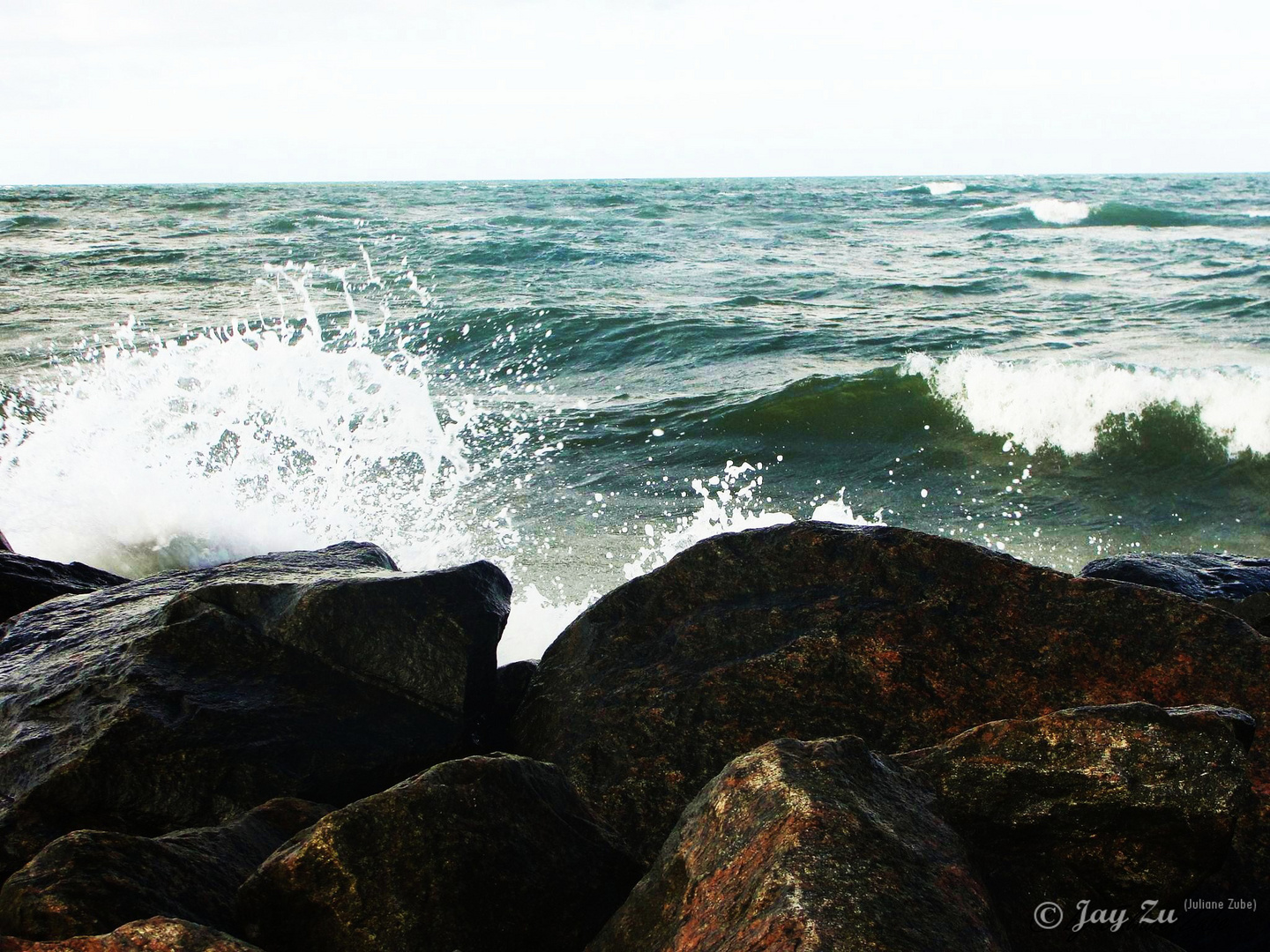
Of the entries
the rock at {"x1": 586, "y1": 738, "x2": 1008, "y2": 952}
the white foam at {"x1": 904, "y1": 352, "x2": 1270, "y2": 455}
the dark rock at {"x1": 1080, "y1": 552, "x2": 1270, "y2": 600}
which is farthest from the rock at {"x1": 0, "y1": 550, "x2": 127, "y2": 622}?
the white foam at {"x1": 904, "y1": 352, "x2": 1270, "y2": 455}

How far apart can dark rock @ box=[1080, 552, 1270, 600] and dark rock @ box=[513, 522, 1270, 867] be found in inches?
55.6

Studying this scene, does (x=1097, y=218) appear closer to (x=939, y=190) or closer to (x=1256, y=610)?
(x=939, y=190)

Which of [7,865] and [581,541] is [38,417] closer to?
[581,541]

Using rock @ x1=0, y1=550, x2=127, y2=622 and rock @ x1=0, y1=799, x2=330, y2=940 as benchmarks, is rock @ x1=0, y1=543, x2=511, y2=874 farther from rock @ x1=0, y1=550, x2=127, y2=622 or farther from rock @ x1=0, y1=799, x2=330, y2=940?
rock @ x1=0, y1=550, x2=127, y2=622

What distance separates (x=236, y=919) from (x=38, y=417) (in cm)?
861

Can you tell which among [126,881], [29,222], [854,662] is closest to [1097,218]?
[29,222]

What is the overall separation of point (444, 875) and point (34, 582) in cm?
287

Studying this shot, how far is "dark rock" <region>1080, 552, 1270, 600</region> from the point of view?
414cm

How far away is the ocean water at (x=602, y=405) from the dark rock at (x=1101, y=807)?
3.42 m

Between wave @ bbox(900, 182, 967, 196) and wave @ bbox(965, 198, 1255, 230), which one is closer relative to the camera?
wave @ bbox(965, 198, 1255, 230)

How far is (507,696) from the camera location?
3.35 metres

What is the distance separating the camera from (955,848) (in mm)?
1852

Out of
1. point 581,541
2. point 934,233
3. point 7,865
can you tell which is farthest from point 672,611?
point 934,233

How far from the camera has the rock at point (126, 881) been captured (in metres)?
1.67
